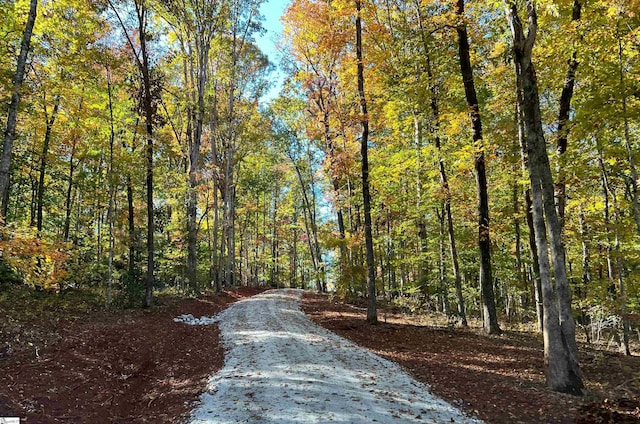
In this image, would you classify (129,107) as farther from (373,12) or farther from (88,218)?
(373,12)

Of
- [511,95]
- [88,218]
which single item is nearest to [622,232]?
[511,95]

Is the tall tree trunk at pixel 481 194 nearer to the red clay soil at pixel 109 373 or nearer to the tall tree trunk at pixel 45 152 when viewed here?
the red clay soil at pixel 109 373

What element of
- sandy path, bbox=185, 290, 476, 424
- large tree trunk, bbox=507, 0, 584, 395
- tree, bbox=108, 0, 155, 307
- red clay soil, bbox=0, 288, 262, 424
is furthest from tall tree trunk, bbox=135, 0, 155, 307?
large tree trunk, bbox=507, 0, 584, 395

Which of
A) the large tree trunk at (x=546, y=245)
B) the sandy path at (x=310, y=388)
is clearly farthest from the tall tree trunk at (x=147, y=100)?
the large tree trunk at (x=546, y=245)

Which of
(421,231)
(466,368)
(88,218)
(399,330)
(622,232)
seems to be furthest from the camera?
(88,218)

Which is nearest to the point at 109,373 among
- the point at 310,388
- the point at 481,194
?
the point at 310,388

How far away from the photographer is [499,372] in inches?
310

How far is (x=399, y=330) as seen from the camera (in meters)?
12.3

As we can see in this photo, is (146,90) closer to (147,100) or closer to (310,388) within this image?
(147,100)

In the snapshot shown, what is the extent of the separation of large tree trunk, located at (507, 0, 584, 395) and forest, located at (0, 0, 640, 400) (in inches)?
1.3

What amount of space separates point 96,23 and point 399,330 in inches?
609

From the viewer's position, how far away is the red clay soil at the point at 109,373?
5.65 metres

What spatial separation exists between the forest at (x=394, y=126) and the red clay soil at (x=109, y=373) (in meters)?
1.81

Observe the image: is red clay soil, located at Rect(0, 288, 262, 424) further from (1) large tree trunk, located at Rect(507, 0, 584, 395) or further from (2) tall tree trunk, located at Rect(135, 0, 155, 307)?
(1) large tree trunk, located at Rect(507, 0, 584, 395)
